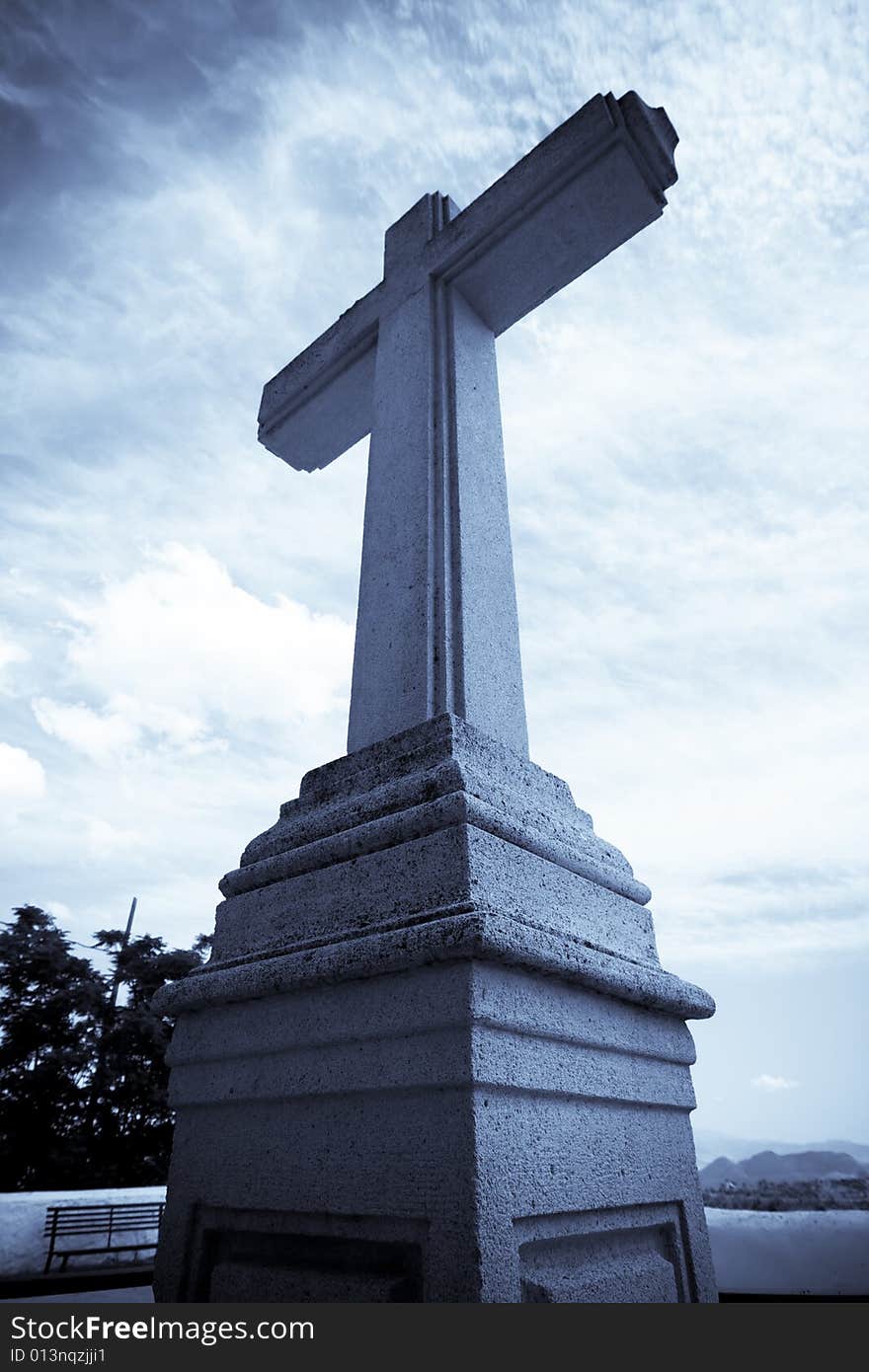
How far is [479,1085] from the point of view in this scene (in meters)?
1.75

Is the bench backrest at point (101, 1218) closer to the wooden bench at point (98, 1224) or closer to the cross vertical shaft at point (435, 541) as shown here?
the wooden bench at point (98, 1224)

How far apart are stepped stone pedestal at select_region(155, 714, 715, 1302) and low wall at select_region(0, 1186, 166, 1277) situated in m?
6.51

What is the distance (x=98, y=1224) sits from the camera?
8.14 metres

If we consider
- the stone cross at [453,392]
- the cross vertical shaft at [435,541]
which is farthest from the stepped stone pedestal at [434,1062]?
the stone cross at [453,392]

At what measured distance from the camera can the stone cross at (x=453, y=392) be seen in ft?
9.66

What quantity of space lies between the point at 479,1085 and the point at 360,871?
0.73 m

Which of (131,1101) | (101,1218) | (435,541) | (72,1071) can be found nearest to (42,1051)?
(72,1071)

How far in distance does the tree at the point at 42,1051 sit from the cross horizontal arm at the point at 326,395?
600 inches

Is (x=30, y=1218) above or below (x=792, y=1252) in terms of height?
above

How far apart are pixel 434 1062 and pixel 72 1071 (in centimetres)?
1726

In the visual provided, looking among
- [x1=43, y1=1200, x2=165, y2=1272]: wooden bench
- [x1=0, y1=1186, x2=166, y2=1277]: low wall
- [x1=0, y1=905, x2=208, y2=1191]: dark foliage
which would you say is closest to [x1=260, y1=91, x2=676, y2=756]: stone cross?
[x1=43, y1=1200, x2=165, y2=1272]: wooden bench

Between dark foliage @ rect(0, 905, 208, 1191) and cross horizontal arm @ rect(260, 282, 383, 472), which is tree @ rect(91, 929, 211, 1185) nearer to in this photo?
dark foliage @ rect(0, 905, 208, 1191)

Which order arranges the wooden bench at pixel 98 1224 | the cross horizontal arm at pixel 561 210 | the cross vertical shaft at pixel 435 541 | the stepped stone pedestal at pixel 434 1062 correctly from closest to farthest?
the stepped stone pedestal at pixel 434 1062 < the cross vertical shaft at pixel 435 541 < the cross horizontal arm at pixel 561 210 < the wooden bench at pixel 98 1224

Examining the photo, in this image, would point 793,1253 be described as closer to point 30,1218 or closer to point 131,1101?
point 30,1218
